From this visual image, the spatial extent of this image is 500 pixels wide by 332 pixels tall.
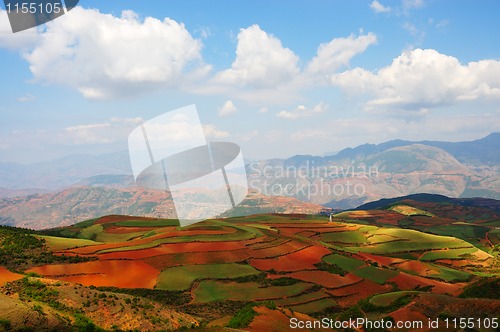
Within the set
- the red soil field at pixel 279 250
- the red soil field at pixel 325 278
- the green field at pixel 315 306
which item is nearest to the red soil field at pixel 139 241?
the red soil field at pixel 279 250

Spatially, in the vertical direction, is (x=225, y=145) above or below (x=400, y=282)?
above

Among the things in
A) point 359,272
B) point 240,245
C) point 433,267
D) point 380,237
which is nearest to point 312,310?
point 359,272

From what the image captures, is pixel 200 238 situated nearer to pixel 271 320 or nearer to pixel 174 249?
pixel 174 249

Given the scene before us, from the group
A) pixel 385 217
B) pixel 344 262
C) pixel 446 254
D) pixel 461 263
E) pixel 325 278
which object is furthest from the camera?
pixel 385 217

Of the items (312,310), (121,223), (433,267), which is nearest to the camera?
(312,310)

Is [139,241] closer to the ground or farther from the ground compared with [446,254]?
farther from the ground

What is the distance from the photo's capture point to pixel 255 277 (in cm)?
5844

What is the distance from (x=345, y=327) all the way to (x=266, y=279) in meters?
23.3

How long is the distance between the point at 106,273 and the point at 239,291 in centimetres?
2048

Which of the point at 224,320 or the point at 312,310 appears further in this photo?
the point at 312,310

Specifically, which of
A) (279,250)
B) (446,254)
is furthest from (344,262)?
(446,254)

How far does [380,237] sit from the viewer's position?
355 feet

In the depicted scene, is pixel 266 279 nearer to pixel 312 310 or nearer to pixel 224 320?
pixel 312 310

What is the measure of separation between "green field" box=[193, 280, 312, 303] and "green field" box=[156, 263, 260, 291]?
216 centimetres
